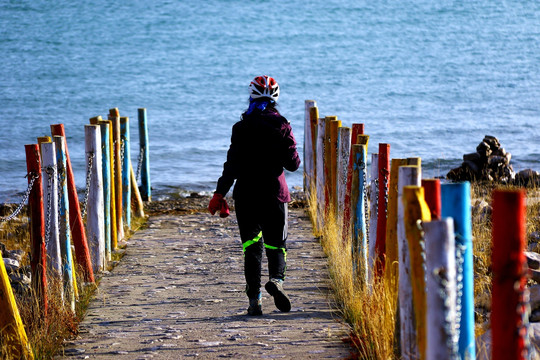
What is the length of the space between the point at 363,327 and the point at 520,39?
64.5 meters

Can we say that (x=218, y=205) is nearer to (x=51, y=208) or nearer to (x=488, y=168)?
(x=51, y=208)

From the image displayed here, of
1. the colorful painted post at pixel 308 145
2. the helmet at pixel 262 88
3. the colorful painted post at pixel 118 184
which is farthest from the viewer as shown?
the colorful painted post at pixel 308 145

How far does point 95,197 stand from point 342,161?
2.62 m

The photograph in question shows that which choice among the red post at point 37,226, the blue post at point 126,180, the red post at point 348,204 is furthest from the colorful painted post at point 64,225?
the blue post at point 126,180

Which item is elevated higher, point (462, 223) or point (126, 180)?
point (462, 223)

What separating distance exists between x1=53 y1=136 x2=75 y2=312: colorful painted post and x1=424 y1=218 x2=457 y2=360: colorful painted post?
12.6 ft

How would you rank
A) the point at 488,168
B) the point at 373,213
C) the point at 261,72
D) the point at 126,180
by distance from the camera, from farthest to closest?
the point at 261,72, the point at 488,168, the point at 126,180, the point at 373,213

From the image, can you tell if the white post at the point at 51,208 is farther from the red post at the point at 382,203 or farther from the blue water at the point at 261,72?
the blue water at the point at 261,72

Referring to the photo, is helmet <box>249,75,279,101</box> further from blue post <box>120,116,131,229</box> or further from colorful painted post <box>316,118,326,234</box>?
blue post <box>120,116,131,229</box>

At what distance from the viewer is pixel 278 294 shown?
6742 mm

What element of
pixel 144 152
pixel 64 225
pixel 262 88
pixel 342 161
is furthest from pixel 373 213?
pixel 144 152

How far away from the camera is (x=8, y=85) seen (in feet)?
158

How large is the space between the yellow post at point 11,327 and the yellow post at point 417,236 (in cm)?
279

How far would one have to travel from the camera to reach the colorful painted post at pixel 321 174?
10.7m
